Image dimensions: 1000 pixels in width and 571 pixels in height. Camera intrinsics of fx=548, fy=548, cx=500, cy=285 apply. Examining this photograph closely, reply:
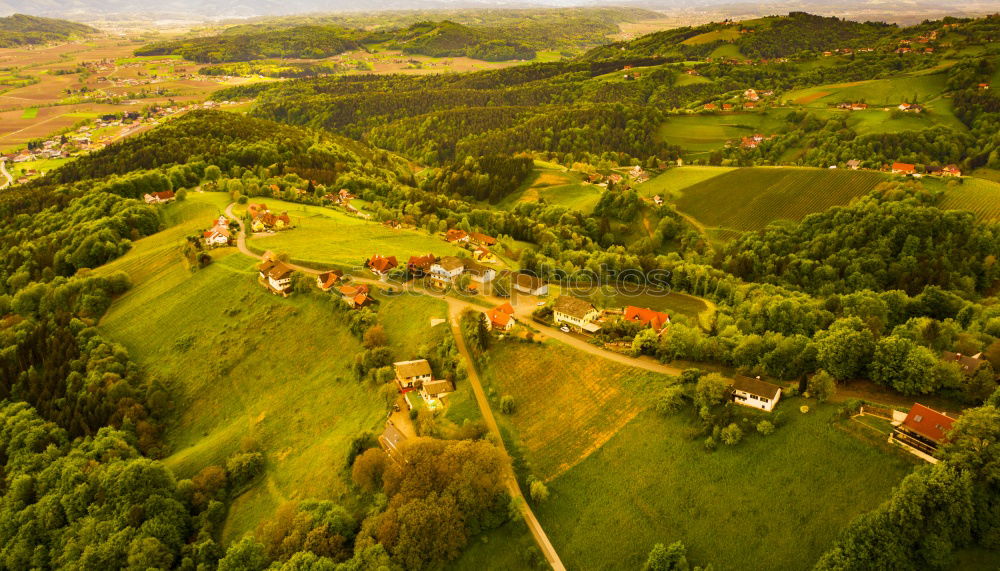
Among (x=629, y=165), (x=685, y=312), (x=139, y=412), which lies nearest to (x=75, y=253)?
(x=139, y=412)

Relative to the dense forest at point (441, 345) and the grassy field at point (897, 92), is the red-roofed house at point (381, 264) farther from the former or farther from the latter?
the grassy field at point (897, 92)

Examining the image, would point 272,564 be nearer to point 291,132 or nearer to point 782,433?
point 782,433

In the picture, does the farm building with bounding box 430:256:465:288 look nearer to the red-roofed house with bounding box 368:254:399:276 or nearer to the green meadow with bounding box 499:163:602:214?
the red-roofed house with bounding box 368:254:399:276

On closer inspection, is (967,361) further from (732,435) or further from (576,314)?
(576,314)

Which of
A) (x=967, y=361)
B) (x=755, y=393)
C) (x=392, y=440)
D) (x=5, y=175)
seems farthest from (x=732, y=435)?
(x=5, y=175)

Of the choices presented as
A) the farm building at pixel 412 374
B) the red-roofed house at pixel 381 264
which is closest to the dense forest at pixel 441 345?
the farm building at pixel 412 374
